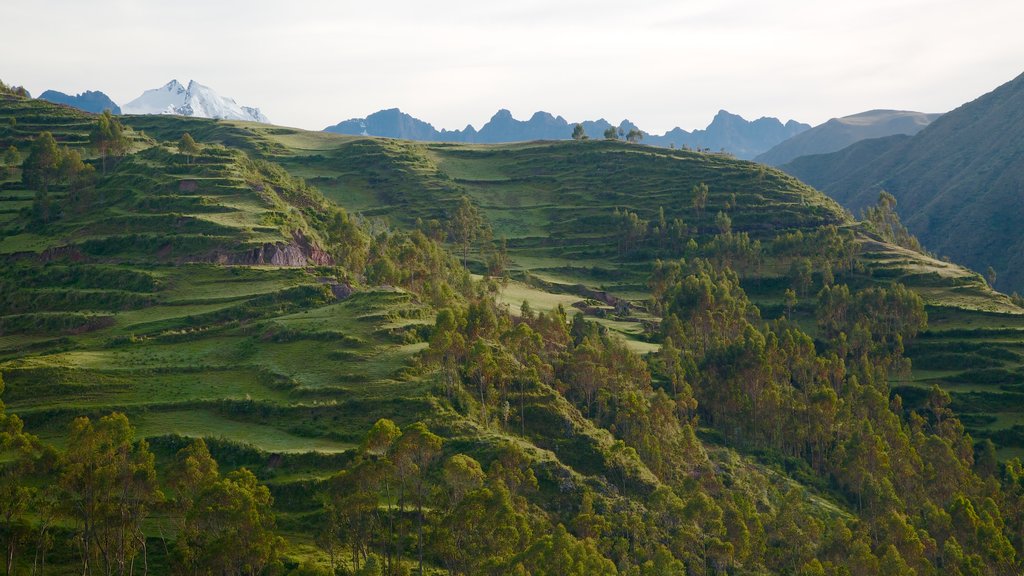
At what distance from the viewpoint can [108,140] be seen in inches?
6634

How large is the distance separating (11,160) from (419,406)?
131m

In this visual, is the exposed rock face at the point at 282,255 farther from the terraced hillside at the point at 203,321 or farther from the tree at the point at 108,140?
the tree at the point at 108,140

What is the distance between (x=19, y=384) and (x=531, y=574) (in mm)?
61266

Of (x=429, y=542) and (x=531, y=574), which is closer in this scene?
(x=531, y=574)

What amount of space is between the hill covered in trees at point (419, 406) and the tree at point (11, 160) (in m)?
1.36

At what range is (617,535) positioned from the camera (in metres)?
78.8

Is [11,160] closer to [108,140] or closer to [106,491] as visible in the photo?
[108,140]

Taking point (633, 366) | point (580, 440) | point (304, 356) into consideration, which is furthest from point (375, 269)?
point (580, 440)

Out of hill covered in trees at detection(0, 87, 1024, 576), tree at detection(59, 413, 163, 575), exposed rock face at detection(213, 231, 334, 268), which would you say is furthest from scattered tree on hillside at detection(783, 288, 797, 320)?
tree at detection(59, 413, 163, 575)

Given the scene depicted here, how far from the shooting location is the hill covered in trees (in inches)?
Result: 2544

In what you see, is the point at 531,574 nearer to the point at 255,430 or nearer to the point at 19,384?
the point at 255,430

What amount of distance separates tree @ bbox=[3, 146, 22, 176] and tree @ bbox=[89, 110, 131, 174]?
48.3 ft

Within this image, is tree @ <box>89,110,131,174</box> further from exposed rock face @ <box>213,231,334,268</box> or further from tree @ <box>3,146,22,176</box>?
exposed rock face @ <box>213,231,334,268</box>

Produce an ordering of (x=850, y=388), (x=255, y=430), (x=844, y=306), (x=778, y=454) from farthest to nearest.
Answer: (x=844, y=306) → (x=850, y=388) → (x=778, y=454) → (x=255, y=430)
